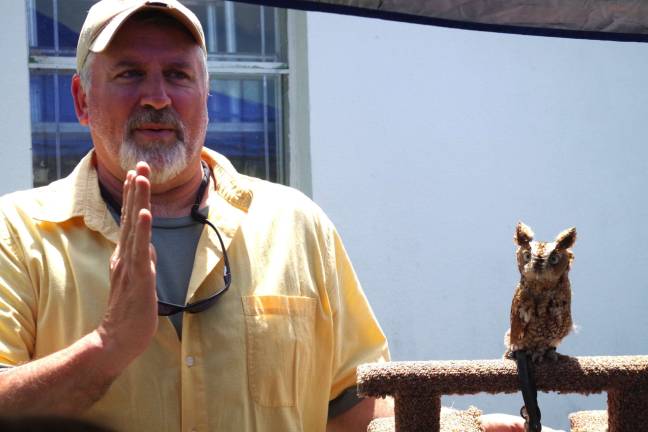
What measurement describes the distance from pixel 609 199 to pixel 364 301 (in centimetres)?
250

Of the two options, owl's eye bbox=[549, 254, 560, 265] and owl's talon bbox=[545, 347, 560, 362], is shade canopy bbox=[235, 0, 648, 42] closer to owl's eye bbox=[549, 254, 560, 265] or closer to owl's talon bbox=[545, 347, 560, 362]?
owl's eye bbox=[549, 254, 560, 265]

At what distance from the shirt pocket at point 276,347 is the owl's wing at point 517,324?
48 cm

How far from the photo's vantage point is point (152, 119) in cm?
190

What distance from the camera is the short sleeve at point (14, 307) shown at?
1.68 meters

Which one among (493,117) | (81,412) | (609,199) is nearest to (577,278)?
(609,199)

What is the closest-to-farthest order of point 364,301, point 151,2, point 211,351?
1. point 211,351
2. point 151,2
3. point 364,301

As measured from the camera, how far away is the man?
1.74 m

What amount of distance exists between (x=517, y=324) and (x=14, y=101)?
274 cm

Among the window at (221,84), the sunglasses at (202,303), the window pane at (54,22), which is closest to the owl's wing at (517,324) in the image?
the sunglasses at (202,303)

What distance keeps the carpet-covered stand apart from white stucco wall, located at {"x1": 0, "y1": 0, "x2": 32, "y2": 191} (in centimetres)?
260

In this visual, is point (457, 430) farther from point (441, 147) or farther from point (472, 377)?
point (441, 147)

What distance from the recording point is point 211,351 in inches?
72.1

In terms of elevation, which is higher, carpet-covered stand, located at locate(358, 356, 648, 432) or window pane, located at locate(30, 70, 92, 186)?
window pane, located at locate(30, 70, 92, 186)

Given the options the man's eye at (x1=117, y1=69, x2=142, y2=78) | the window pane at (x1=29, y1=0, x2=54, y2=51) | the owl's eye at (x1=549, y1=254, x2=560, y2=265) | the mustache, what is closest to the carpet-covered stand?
the owl's eye at (x1=549, y1=254, x2=560, y2=265)
